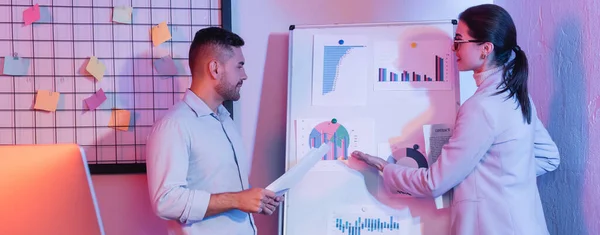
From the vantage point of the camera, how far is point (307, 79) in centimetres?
234

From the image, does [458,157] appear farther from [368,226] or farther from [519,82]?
[368,226]

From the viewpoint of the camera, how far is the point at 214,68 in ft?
6.75

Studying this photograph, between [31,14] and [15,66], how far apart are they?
0.22 meters

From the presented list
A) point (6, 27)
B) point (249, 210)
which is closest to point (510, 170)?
point (249, 210)

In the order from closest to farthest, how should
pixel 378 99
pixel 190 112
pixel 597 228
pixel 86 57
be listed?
1. pixel 597 228
2. pixel 190 112
3. pixel 378 99
4. pixel 86 57

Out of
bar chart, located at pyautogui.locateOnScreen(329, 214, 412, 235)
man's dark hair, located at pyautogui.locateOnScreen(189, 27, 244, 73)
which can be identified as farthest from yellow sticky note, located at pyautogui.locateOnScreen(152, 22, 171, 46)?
bar chart, located at pyautogui.locateOnScreen(329, 214, 412, 235)

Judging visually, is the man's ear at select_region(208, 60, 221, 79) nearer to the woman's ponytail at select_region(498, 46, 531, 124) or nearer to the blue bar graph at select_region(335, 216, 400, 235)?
the blue bar graph at select_region(335, 216, 400, 235)

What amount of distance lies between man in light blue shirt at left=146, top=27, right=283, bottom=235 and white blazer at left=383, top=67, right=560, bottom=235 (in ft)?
1.94

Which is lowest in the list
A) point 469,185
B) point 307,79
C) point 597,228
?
point 597,228

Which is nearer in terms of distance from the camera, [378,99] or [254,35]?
[378,99]

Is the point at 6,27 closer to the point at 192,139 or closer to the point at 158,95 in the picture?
the point at 158,95

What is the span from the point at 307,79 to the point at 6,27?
122cm

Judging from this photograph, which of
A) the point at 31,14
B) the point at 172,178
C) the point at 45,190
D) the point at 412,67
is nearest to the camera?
the point at 45,190

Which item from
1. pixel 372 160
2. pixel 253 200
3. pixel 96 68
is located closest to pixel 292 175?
pixel 253 200
